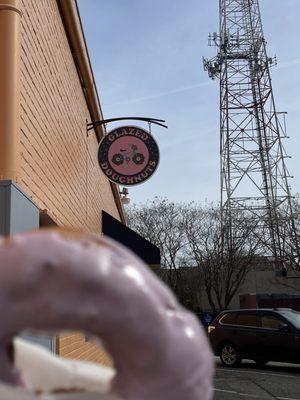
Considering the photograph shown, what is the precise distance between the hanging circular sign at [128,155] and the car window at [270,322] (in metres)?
7.60

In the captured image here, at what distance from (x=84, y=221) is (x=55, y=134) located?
3022 mm

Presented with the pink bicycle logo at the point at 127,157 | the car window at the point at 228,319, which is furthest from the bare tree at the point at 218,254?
the pink bicycle logo at the point at 127,157

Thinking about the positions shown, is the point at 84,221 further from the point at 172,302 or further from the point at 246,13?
the point at 246,13

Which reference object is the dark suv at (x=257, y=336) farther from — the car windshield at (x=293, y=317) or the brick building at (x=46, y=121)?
the brick building at (x=46, y=121)

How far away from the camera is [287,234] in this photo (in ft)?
117

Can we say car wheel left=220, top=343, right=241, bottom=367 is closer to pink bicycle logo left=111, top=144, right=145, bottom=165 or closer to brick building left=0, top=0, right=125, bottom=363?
brick building left=0, top=0, right=125, bottom=363

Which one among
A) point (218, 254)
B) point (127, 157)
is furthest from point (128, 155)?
point (218, 254)

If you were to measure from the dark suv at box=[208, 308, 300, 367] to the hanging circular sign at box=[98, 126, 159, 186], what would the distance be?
7424mm

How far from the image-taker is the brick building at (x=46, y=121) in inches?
185

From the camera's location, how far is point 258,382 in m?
12.5

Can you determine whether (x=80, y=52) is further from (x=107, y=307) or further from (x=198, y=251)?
(x=198, y=251)

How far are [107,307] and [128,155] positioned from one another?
8.84m

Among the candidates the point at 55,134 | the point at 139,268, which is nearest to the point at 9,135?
the point at 55,134

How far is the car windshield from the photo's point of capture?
610 inches
